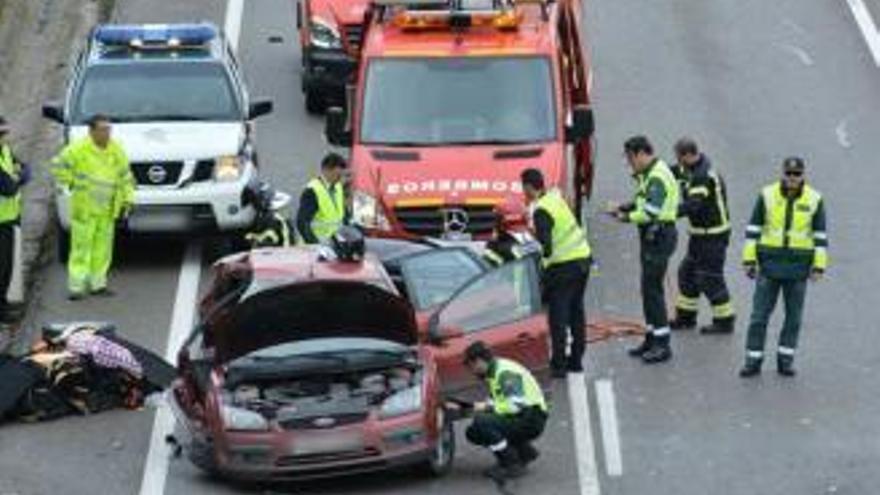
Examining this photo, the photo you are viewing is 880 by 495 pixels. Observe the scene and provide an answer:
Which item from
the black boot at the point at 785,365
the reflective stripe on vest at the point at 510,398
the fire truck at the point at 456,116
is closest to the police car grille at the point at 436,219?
the fire truck at the point at 456,116

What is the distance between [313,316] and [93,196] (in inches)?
195

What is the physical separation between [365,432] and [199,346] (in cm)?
167

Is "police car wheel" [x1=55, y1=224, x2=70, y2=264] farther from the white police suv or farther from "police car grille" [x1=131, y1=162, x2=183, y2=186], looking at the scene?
"police car grille" [x1=131, y1=162, x2=183, y2=186]

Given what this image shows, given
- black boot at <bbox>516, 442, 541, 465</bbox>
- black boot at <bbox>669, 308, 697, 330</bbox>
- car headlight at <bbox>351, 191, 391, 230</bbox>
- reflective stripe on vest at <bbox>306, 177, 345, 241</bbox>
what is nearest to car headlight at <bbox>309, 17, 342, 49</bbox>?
car headlight at <bbox>351, 191, 391, 230</bbox>

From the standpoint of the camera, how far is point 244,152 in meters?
24.9

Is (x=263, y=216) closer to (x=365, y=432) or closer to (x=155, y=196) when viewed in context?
(x=155, y=196)

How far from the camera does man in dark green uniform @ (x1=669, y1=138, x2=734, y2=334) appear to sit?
22.0m

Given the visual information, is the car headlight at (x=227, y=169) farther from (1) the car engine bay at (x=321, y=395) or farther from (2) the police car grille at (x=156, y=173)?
(1) the car engine bay at (x=321, y=395)

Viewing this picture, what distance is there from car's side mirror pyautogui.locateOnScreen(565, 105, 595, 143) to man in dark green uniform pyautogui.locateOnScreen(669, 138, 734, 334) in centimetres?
96

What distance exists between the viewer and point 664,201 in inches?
850

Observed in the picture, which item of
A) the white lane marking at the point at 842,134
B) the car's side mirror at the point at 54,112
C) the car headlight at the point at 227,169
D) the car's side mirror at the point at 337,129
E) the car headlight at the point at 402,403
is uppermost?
the car's side mirror at the point at 337,129

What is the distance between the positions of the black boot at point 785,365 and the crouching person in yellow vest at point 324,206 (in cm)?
381

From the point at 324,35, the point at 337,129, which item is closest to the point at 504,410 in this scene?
the point at 337,129

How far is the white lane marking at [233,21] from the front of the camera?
32128 millimetres
